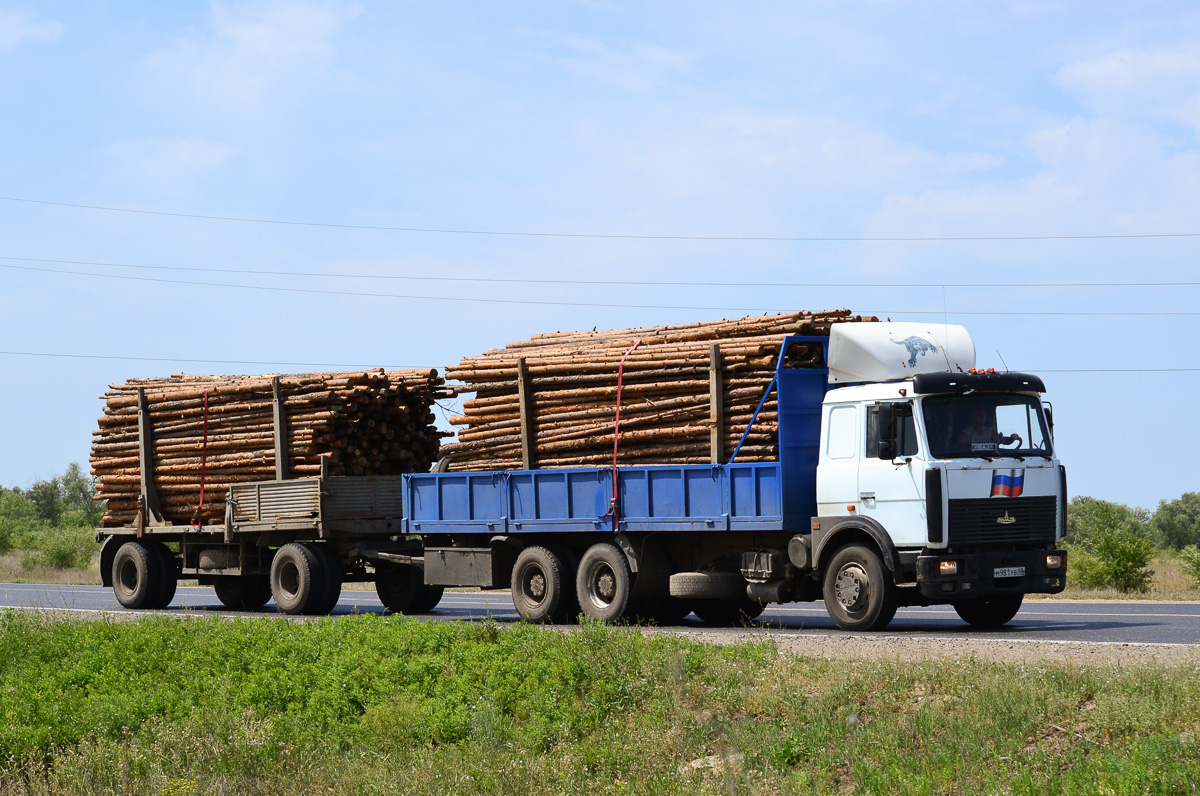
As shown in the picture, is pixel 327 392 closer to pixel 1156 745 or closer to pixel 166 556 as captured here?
pixel 166 556

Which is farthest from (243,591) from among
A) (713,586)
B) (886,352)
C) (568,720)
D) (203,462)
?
(568,720)

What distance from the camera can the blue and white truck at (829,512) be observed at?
15516 millimetres

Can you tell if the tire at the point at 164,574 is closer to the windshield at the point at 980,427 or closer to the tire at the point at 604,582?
the tire at the point at 604,582

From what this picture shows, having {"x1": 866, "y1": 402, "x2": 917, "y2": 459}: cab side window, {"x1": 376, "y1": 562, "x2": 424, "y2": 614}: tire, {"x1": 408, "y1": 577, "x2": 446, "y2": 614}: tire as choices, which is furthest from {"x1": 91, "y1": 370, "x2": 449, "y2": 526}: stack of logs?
{"x1": 866, "y1": 402, "x2": 917, "y2": 459}: cab side window

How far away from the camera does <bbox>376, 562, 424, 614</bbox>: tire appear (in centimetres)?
2212

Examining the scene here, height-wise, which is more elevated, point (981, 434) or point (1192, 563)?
point (981, 434)

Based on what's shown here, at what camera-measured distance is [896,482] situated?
51.1 ft

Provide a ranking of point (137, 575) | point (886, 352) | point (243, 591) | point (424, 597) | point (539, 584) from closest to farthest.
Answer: point (886, 352) < point (539, 584) < point (424, 597) < point (243, 591) < point (137, 575)

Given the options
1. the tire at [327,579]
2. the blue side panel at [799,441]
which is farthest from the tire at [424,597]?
the blue side panel at [799,441]

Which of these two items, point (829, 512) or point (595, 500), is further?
point (595, 500)

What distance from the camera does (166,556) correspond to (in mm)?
24391

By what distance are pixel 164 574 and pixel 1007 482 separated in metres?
15.2

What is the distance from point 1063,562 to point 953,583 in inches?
65.5

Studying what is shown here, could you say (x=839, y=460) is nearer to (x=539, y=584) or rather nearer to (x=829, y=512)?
(x=829, y=512)
